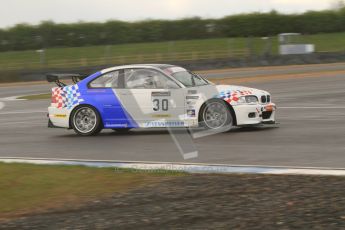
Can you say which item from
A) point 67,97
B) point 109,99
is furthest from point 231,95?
point 67,97

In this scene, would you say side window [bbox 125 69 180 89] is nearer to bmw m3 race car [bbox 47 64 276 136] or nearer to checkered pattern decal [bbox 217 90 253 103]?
bmw m3 race car [bbox 47 64 276 136]

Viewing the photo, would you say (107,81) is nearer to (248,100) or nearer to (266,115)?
(248,100)

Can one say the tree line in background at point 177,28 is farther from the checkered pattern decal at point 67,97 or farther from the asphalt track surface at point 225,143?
the checkered pattern decal at point 67,97

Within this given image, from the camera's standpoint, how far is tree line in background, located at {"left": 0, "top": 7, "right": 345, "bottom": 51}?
2464 inches

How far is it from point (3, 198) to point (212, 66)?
128 ft

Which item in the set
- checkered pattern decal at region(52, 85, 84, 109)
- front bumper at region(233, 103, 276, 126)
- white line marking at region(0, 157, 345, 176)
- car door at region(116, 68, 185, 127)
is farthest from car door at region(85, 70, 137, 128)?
white line marking at region(0, 157, 345, 176)

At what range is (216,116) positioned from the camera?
12.4 meters

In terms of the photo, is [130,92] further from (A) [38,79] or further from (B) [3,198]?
(A) [38,79]

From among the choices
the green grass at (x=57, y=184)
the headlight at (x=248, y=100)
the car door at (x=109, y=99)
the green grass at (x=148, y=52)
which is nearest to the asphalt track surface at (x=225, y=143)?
the car door at (x=109, y=99)

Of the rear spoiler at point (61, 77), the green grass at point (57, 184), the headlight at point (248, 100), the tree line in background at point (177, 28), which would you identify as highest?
the tree line in background at point (177, 28)

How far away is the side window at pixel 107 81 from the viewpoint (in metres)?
13.1

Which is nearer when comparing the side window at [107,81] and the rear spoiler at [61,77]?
the side window at [107,81]

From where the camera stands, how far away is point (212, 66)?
45.9m

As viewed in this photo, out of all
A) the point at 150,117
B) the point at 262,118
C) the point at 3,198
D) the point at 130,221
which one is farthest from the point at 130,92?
the point at 130,221
